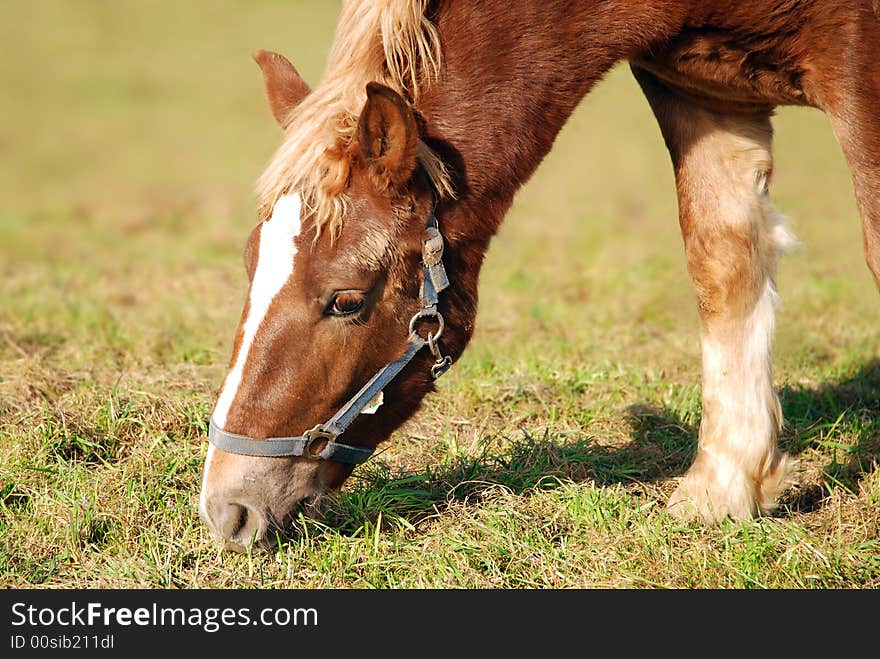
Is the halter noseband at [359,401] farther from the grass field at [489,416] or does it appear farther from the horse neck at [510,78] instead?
the grass field at [489,416]

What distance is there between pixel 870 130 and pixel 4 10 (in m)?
21.9

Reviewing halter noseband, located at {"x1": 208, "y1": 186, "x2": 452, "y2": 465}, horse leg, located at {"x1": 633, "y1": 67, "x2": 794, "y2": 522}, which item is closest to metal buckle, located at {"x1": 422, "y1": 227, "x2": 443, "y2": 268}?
halter noseband, located at {"x1": 208, "y1": 186, "x2": 452, "y2": 465}

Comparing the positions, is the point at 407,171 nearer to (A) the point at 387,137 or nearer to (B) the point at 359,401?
(A) the point at 387,137

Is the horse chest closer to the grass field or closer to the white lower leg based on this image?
the white lower leg

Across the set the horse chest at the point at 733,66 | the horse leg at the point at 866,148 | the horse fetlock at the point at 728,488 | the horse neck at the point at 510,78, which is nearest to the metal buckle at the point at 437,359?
the horse neck at the point at 510,78

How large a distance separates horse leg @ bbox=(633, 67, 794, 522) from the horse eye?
1.46 m

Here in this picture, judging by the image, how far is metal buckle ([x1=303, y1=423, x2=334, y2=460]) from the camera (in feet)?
9.27

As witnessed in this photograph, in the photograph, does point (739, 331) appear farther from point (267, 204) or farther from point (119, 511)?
point (119, 511)

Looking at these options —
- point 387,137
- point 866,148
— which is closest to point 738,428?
point 866,148

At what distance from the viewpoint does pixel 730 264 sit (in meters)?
3.54

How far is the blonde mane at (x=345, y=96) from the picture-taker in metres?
2.73

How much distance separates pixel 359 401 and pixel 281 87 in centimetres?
109

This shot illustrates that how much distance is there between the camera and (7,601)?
2822 millimetres

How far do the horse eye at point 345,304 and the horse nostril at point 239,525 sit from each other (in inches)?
25.0
